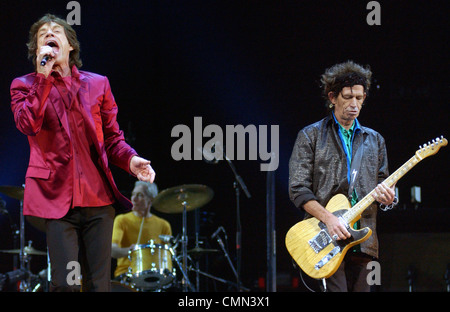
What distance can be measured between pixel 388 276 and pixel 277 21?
3667 mm

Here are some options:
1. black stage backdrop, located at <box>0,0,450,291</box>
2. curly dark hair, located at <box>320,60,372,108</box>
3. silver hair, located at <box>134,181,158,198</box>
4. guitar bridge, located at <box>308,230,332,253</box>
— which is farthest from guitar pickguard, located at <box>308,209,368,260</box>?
silver hair, located at <box>134,181,158,198</box>

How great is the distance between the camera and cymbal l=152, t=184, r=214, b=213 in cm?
626

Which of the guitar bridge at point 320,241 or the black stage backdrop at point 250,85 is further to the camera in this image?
the black stage backdrop at point 250,85

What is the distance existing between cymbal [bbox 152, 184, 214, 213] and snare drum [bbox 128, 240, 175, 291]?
55 cm

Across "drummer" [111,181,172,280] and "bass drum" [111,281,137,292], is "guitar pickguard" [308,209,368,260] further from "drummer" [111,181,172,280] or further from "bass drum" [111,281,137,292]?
"drummer" [111,181,172,280]

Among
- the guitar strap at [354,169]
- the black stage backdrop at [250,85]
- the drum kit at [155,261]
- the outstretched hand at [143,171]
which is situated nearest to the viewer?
the outstretched hand at [143,171]

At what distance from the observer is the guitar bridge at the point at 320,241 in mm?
3139

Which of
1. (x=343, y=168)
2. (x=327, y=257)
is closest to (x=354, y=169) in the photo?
(x=343, y=168)

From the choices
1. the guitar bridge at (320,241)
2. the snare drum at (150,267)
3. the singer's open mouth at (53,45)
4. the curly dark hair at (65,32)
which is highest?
the curly dark hair at (65,32)

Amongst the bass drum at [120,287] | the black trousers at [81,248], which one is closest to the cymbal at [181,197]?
the bass drum at [120,287]

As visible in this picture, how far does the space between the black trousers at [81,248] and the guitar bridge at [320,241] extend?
4.15 feet

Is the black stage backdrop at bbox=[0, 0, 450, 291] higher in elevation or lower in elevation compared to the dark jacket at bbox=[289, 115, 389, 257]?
higher

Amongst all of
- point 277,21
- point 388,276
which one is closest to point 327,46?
point 277,21

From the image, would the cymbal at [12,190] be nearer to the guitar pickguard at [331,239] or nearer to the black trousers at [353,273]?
the guitar pickguard at [331,239]
